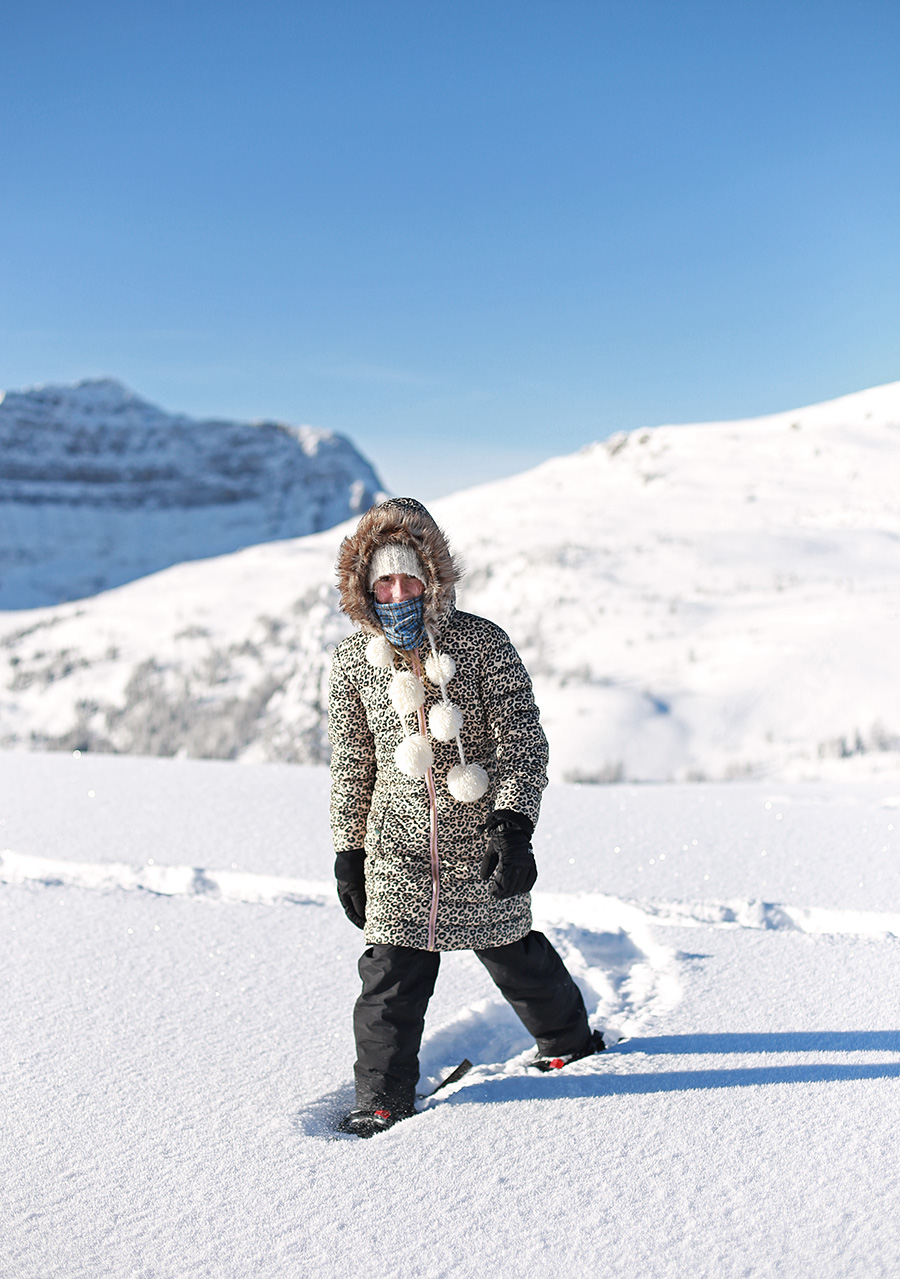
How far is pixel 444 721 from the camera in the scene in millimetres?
1879

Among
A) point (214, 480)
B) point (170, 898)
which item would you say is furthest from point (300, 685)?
point (214, 480)

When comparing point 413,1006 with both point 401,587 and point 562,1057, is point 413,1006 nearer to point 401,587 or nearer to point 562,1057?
point 562,1057

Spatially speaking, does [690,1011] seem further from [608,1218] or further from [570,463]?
[570,463]

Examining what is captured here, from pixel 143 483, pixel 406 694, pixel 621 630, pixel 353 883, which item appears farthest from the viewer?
pixel 143 483

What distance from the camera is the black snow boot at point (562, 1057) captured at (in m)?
2.04

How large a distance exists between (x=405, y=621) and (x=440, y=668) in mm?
132

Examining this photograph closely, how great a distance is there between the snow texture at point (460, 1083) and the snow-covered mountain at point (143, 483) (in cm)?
12422

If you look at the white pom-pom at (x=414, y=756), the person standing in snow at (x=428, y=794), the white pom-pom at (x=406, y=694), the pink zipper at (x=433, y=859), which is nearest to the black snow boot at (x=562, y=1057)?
the person standing in snow at (x=428, y=794)

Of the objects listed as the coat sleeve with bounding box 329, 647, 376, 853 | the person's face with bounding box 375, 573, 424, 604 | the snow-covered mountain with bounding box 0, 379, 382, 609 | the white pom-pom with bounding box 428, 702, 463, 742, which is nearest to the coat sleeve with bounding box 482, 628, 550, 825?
the white pom-pom with bounding box 428, 702, 463, 742

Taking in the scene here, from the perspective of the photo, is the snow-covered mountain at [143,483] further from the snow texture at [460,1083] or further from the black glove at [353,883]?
the black glove at [353,883]

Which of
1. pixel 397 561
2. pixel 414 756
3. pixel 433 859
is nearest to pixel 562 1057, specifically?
pixel 433 859

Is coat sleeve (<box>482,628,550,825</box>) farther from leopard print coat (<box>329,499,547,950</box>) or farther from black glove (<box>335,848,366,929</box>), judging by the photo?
black glove (<box>335,848,366,929</box>)

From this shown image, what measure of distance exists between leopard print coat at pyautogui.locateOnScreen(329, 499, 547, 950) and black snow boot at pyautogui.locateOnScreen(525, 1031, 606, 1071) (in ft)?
1.02

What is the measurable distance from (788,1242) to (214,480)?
163620mm
